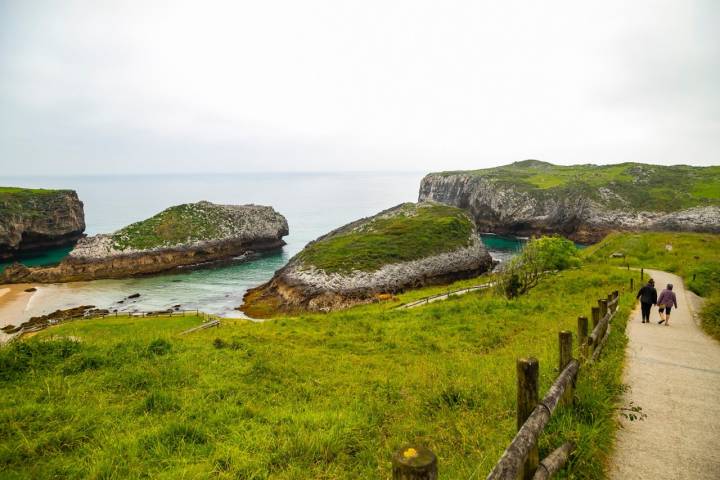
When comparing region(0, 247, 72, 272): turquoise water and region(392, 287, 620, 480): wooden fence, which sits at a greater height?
region(392, 287, 620, 480): wooden fence

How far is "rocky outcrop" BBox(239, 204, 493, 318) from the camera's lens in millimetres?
49688

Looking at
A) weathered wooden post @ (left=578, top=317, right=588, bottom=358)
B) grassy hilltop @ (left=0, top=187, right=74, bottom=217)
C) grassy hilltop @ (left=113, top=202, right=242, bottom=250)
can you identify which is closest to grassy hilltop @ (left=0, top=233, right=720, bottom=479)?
weathered wooden post @ (left=578, top=317, right=588, bottom=358)

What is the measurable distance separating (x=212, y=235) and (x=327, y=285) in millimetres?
45182

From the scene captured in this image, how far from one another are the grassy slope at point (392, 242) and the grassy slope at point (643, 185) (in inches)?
2256

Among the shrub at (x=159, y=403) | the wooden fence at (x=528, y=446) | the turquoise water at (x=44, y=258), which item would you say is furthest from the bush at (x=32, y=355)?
the turquoise water at (x=44, y=258)

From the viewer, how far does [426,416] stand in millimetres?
8906

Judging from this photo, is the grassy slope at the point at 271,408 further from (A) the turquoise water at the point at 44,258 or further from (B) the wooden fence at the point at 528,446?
(A) the turquoise water at the point at 44,258

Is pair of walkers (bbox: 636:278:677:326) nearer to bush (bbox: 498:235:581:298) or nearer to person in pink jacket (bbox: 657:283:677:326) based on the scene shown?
person in pink jacket (bbox: 657:283:677:326)

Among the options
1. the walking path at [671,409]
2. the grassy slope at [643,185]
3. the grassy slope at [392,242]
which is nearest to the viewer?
the walking path at [671,409]

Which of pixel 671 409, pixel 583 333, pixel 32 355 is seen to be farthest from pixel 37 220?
pixel 671 409

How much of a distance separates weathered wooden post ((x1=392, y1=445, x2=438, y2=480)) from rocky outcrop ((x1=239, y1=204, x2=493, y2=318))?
1801 inches

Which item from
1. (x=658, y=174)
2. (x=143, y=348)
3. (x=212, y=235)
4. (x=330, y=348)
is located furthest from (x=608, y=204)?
(x=143, y=348)

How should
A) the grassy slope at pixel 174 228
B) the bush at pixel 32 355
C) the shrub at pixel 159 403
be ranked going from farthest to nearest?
the grassy slope at pixel 174 228 < the bush at pixel 32 355 < the shrub at pixel 159 403

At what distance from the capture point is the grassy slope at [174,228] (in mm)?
77000
